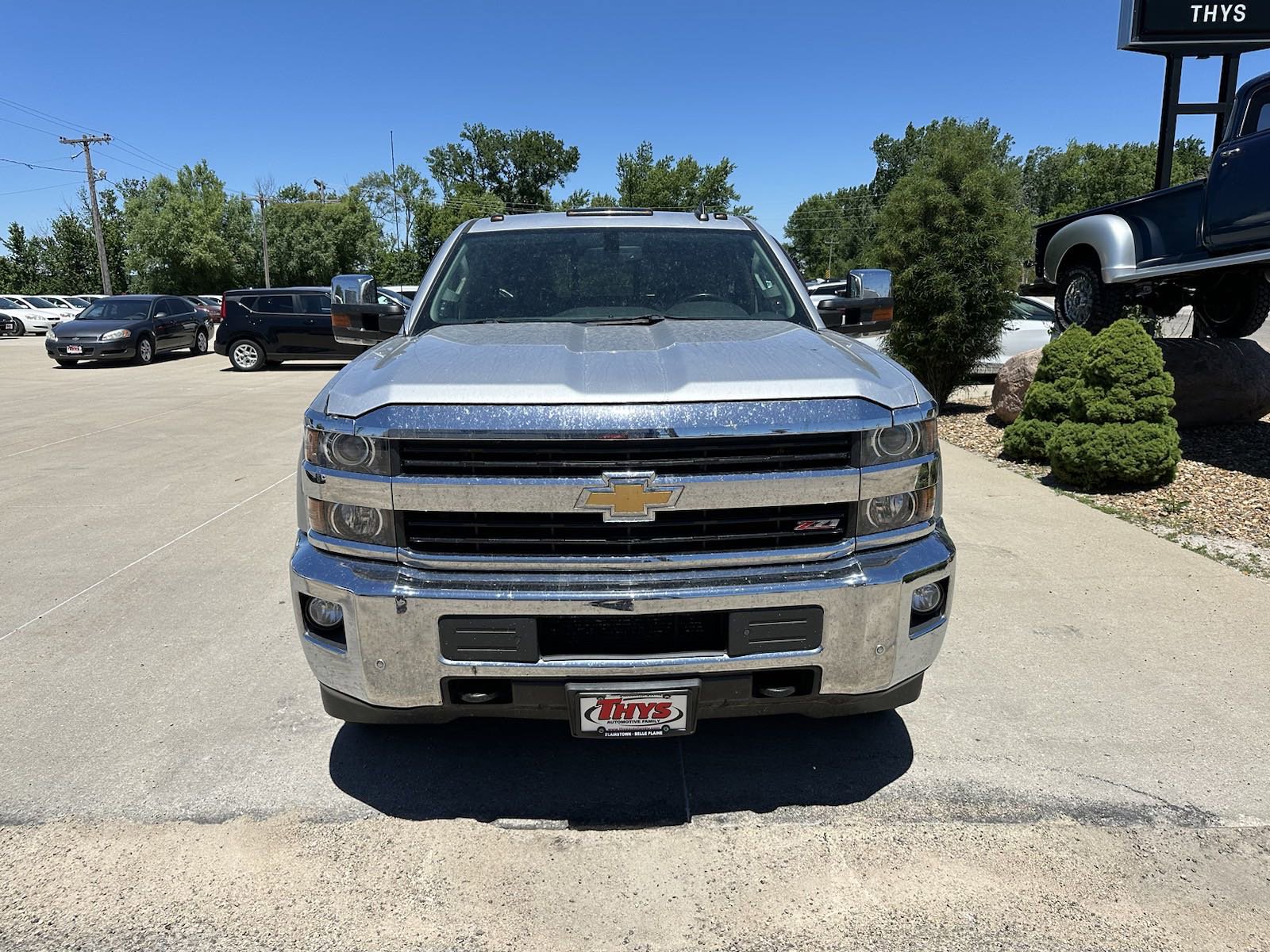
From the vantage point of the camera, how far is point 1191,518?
6418mm

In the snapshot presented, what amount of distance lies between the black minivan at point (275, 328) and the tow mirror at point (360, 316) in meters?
15.7

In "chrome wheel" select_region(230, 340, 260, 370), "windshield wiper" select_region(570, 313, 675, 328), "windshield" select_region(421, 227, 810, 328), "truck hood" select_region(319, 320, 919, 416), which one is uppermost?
"windshield" select_region(421, 227, 810, 328)

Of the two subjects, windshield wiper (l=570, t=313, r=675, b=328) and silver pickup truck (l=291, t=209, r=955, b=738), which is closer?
silver pickup truck (l=291, t=209, r=955, b=738)

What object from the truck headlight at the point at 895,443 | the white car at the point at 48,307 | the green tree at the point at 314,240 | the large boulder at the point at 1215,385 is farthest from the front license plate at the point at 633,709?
the green tree at the point at 314,240

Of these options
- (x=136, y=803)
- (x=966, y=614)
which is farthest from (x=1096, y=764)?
(x=136, y=803)

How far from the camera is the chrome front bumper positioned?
2439mm

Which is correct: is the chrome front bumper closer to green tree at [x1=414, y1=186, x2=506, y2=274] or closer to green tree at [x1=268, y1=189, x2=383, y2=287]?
green tree at [x1=414, y1=186, x2=506, y2=274]

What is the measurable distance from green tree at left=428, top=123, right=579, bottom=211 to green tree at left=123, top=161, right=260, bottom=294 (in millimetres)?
26180

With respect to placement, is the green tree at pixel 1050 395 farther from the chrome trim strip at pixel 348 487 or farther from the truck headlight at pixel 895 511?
the chrome trim strip at pixel 348 487

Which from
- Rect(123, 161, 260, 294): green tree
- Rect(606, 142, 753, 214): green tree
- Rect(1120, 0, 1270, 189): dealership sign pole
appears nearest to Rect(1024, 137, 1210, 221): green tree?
Rect(606, 142, 753, 214): green tree

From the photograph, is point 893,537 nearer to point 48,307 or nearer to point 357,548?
point 357,548

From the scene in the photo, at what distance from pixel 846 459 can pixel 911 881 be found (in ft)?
4.05

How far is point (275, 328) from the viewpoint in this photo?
63.4 ft

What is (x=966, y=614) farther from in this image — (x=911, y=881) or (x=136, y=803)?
(x=136, y=803)
